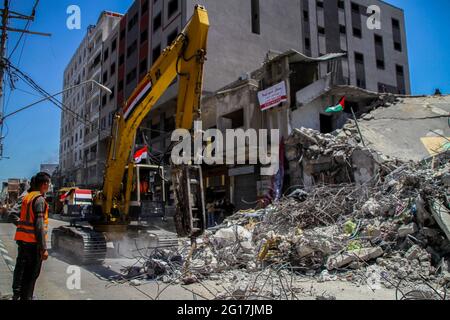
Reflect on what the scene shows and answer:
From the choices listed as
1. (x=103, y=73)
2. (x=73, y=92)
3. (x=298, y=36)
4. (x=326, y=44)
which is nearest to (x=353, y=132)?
(x=298, y=36)

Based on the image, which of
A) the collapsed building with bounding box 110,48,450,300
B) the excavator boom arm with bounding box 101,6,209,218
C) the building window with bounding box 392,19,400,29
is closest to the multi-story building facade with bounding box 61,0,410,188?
the building window with bounding box 392,19,400,29

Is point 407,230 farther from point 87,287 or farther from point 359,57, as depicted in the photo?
→ point 359,57

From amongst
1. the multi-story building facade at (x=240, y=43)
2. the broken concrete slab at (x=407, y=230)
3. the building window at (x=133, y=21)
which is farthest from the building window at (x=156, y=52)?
the broken concrete slab at (x=407, y=230)

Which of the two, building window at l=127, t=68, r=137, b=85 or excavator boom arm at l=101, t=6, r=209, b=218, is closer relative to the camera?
excavator boom arm at l=101, t=6, r=209, b=218

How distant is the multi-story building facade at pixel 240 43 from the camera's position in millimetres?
27234

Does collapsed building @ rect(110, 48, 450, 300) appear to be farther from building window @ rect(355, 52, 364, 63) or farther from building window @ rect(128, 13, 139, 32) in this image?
building window @ rect(128, 13, 139, 32)

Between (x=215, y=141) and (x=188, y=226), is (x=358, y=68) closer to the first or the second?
(x=215, y=141)

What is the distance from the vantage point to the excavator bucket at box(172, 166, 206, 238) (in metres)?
6.14

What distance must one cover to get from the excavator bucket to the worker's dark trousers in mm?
2303

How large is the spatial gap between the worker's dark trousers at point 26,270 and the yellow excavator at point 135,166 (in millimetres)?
2309

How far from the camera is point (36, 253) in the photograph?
15.5ft

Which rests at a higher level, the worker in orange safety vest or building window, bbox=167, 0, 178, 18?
building window, bbox=167, 0, 178, 18

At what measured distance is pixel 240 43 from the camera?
2805 cm

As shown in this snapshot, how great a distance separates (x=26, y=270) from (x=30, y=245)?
0.32 metres
